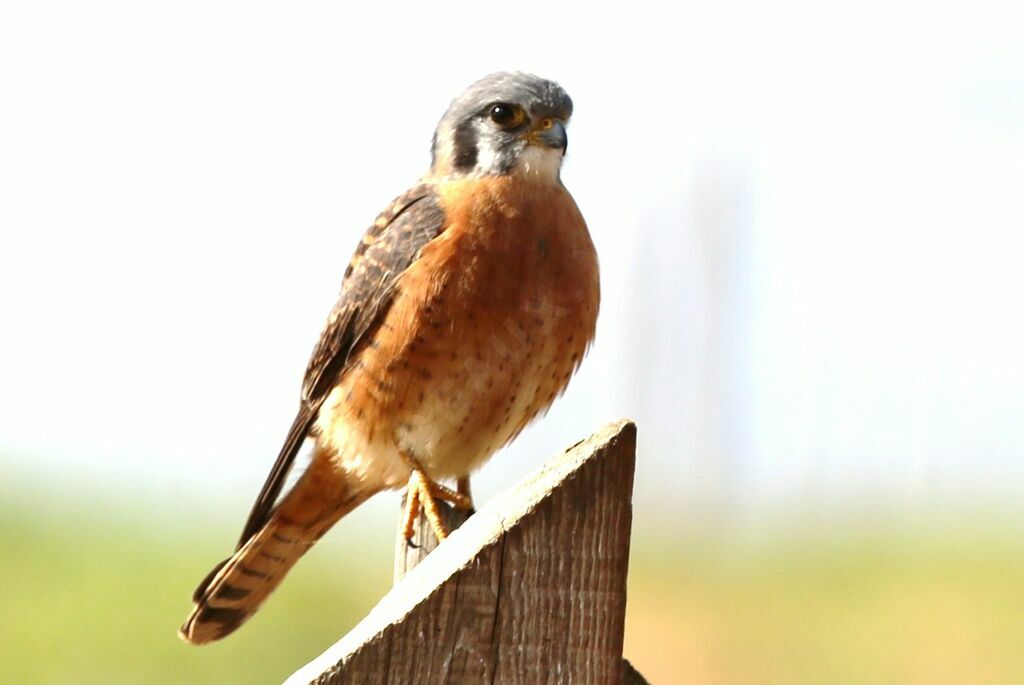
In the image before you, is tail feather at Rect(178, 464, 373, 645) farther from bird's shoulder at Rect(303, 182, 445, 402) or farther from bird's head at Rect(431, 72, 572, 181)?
bird's head at Rect(431, 72, 572, 181)

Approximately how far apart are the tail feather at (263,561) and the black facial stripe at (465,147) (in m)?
0.83

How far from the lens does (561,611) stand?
4.12ft

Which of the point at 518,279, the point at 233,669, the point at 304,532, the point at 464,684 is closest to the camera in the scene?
the point at 464,684

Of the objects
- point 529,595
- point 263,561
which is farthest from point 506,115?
point 529,595

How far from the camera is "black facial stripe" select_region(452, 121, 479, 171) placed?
9.60 ft

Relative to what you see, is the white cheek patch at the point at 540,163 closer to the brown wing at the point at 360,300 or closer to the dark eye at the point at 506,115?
the dark eye at the point at 506,115

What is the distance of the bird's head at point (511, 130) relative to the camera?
2.85m

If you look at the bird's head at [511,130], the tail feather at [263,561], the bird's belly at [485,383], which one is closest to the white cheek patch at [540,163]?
the bird's head at [511,130]

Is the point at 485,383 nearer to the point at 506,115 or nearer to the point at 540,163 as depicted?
the point at 540,163

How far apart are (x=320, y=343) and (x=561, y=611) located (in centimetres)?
182

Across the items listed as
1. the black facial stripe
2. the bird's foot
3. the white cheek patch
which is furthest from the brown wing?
the bird's foot

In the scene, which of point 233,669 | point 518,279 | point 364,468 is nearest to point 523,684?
point 518,279

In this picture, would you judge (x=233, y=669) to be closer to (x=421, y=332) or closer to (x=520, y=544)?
(x=421, y=332)

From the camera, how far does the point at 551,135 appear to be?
287 cm
